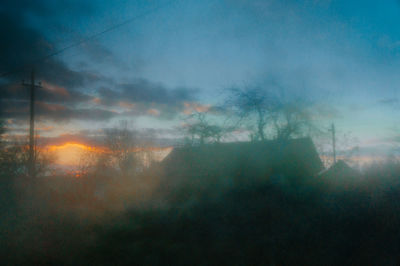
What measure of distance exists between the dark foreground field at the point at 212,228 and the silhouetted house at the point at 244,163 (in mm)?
4371

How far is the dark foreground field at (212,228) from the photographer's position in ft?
22.4

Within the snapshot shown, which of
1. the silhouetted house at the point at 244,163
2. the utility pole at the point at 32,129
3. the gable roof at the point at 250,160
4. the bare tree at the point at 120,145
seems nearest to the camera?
the utility pole at the point at 32,129

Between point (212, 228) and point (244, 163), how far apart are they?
32.8 feet

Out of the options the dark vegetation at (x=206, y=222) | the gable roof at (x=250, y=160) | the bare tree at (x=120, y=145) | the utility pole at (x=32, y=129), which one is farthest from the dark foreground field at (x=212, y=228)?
the bare tree at (x=120, y=145)

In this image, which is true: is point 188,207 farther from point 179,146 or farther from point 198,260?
point 179,146

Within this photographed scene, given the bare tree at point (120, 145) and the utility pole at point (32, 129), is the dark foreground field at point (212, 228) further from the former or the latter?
the bare tree at point (120, 145)

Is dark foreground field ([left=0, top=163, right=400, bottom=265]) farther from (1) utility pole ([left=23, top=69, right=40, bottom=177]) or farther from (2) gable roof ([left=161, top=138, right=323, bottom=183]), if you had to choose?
(2) gable roof ([left=161, top=138, right=323, bottom=183])

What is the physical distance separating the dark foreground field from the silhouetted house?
14.3 feet

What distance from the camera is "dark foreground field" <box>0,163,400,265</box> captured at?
6.83 m

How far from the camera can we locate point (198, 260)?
6750 millimetres

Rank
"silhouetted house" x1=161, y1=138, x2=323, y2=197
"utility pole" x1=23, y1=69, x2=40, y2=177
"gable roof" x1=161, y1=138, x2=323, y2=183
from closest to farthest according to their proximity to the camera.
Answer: "utility pole" x1=23, y1=69, x2=40, y2=177 → "silhouetted house" x1=161, y1=138, x2=323, y2=197 → "gable roof" x1=161, y1=138, x2=323, y2=183

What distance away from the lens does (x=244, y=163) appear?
18.5 metres

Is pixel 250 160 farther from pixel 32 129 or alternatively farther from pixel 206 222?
pixel 32 129

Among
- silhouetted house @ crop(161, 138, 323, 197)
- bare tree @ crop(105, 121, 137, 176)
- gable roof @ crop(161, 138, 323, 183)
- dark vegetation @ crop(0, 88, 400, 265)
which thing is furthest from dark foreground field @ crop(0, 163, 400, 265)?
bare tree @ crop(105, 121, 137, 176)
